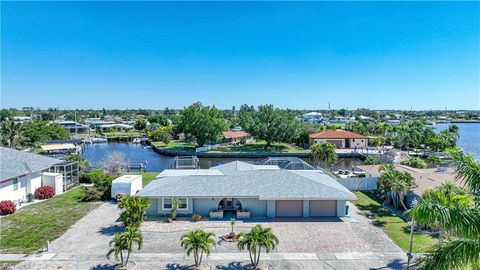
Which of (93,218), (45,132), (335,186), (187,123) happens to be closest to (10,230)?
(93,218)

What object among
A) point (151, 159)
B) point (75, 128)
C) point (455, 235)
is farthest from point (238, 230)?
point (75, 128)

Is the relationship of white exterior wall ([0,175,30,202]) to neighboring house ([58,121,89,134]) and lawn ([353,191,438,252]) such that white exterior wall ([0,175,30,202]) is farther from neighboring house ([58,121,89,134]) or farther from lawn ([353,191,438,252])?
neighboring house ([58,121,89,134])

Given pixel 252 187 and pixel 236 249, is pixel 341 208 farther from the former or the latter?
pixel 236 249

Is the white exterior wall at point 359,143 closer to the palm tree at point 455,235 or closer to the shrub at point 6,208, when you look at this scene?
the shrub at point 6,208

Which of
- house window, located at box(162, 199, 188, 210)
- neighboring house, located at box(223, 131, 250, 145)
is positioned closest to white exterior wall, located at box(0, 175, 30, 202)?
house window, located at box(162, 199, 188, 210)

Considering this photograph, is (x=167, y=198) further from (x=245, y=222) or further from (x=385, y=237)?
(x=385, y=237)

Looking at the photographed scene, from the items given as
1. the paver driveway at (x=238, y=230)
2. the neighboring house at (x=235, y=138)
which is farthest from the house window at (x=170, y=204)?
the neighboring house at (x=235, y=138)
